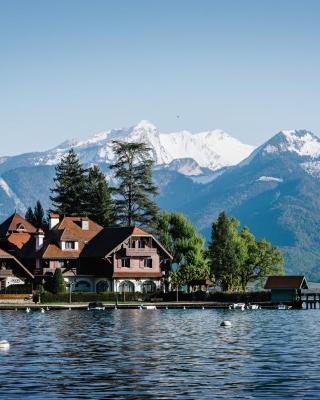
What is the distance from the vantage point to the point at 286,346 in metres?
68.9

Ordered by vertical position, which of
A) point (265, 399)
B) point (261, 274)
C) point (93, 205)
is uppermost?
point (93, 205)

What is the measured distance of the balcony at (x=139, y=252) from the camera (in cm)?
16200

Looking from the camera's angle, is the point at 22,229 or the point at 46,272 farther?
the point at 22,229

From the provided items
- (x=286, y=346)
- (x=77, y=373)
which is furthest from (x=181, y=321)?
(x=77, y=373)

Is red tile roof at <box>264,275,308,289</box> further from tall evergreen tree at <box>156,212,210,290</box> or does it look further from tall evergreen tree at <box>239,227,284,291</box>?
tall evergreen tree at <box>239,227,284,291</box>

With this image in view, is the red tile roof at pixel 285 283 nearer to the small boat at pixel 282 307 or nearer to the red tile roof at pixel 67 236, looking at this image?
the small boat at pixel 282 307

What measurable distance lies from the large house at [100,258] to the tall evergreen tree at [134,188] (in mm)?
6418

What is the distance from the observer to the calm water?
44.5 meters

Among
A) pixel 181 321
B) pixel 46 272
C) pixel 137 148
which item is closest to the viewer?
pixel 181 321

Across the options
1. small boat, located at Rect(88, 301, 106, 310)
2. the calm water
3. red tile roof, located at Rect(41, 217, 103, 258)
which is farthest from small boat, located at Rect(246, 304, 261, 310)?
the calm water

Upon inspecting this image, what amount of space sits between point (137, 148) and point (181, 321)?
3032 inches

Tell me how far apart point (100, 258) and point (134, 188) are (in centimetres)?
1616

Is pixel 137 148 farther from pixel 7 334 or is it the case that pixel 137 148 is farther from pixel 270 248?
pixel 7 334

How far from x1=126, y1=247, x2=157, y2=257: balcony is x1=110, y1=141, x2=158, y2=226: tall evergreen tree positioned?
9152 mm
